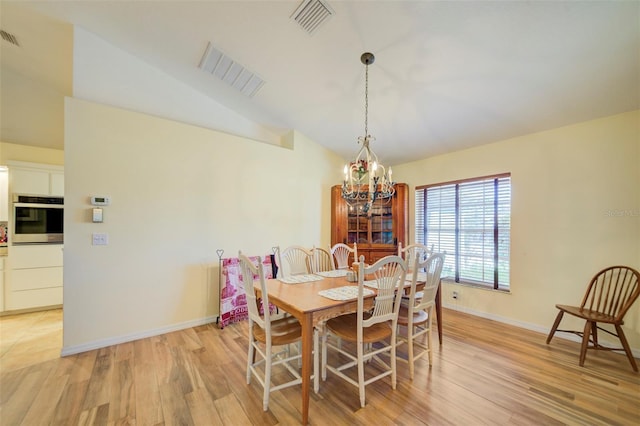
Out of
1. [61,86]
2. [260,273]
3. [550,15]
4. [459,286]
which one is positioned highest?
[61,86]

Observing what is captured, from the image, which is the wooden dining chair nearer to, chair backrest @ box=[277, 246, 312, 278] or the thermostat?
chair backrest @ box=[277, 246, 312, 278]

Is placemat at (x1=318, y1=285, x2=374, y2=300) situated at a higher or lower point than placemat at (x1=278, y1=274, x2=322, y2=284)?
higher

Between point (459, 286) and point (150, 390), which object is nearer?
point (150, 390)

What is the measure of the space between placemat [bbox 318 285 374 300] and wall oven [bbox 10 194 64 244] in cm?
440

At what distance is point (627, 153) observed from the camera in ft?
8.67

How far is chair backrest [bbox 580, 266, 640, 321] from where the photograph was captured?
2.56 meters

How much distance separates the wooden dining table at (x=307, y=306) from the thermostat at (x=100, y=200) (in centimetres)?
204

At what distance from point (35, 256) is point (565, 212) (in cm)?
719

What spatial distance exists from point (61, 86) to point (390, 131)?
4.99 m

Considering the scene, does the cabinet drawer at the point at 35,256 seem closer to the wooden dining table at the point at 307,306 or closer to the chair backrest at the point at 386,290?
the wooden dining table at the point at 307,306

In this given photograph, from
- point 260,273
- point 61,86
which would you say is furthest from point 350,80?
point 61,86

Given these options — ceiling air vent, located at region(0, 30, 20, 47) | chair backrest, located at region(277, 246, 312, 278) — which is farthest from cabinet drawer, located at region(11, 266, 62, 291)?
chair backrest, located at region(277, 246, 312, 278)

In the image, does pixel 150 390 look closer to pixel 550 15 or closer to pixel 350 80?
pixel 350 80

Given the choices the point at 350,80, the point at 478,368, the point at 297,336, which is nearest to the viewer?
the point at 297,336
